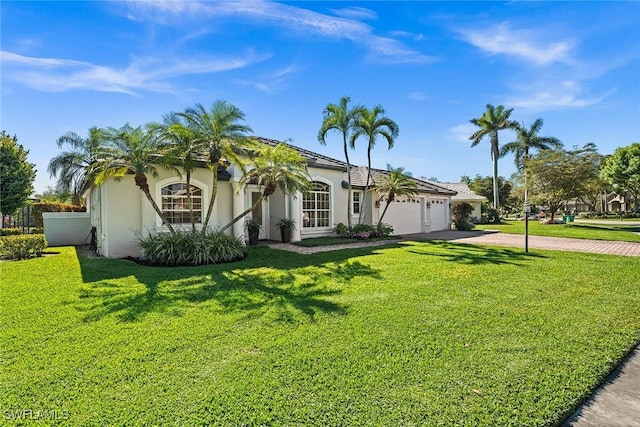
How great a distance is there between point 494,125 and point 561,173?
19497 millimetres

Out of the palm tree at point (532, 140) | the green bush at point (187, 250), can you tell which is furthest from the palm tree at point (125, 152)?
the palm tree at point (532, 140)

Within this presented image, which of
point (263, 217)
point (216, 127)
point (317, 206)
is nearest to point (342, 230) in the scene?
point (317, 206)

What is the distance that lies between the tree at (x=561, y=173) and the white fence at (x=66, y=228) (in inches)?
1401

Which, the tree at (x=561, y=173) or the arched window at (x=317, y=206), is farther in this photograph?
the tree at (x=561, y=173)

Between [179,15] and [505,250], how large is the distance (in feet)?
48.1

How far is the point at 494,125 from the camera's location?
44188 millimetres

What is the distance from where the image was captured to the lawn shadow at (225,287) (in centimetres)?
563

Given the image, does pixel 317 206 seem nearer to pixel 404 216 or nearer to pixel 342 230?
pixel 342 230

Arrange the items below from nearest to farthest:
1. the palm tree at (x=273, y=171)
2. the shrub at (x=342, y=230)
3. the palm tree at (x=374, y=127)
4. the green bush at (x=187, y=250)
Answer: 1. the green bush at (x=187, y=250)
2. the palm tree at (x=273, y=171)
3. the palm tree at (x=374, y=127)
4. the shrub at (x=342, y=230)

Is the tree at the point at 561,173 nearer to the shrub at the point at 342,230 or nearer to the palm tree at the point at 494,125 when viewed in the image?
the palm tree at the point at 494,125

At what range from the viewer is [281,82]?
1381cm

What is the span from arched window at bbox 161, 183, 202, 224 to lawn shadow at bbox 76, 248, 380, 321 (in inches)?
112

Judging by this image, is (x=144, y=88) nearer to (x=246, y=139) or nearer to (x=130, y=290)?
(x=246, y=139)

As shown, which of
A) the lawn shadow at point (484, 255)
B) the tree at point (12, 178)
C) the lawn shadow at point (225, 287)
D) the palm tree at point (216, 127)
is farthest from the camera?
the tree at point (12, 178)
